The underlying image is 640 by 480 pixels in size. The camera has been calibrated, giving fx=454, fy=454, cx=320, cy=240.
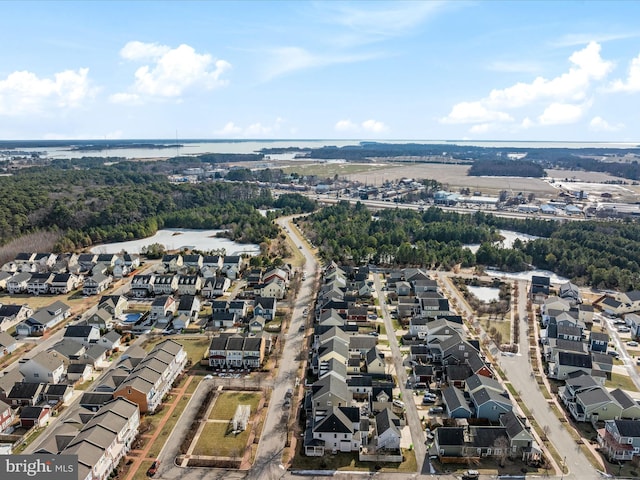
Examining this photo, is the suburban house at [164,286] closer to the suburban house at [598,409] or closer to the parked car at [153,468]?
the parked car at [153,468]

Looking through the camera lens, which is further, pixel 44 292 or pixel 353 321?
pixel 44 292

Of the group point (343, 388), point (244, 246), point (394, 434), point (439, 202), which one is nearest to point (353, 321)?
point (343, 388)

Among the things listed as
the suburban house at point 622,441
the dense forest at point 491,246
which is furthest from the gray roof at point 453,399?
the dense forest at point 491,246

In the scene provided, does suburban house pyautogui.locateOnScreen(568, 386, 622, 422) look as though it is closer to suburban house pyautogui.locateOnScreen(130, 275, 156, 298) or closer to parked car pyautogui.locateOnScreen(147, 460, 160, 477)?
parked car pyautogui.locateOnScreen(147, 460, 160, 477)

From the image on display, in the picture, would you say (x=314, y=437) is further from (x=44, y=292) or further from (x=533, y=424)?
(x=44, y=292)

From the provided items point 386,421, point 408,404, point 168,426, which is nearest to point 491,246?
point 408,404

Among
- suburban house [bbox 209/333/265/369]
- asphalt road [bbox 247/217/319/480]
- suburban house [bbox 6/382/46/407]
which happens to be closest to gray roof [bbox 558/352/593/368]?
asphalt road [bbox 247/217/319/480]

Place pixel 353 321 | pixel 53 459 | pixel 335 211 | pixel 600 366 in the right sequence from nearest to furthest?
1. pixel 53 459
2. pixel 600 366
3. pixel 353 321
4. pixel 335 211
